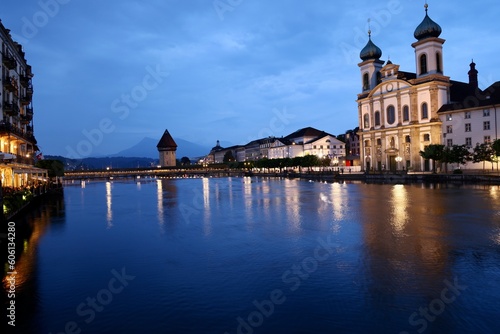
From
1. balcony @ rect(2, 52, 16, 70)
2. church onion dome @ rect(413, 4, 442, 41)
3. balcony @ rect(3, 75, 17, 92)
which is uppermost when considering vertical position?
church onion dome @ rect(413, 4, 442, 41)

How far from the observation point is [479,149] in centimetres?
5247

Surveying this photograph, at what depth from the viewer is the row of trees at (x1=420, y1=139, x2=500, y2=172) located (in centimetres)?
5065

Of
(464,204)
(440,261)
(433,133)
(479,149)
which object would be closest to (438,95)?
(433,133)

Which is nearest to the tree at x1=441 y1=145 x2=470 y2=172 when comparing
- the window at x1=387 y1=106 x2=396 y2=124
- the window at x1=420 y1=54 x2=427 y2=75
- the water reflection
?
the window at x1=387 y1=106 x2=396 y2=124

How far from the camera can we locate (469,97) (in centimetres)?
6384

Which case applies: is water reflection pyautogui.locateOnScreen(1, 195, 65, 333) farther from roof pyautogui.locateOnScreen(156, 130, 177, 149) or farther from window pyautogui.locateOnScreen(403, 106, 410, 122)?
roof pyautogui.locateOnScreen(156, 130, 177, 149)

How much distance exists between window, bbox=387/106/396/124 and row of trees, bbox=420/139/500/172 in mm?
13201

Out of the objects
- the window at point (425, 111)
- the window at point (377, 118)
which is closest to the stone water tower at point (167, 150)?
the window at point (377, 118)

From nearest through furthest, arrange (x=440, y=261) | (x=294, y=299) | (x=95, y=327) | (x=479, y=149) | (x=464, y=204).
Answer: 1. (x=95, y=327)
2. (x=294, y=299)
3. (x=440, y=261)
4. (x=464, y=204)
5. (x=479, y=149)

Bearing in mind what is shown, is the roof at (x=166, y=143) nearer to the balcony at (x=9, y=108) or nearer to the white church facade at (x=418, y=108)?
the white church facade at (x=418, y=108)

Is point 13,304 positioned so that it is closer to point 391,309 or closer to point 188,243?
point 188,243

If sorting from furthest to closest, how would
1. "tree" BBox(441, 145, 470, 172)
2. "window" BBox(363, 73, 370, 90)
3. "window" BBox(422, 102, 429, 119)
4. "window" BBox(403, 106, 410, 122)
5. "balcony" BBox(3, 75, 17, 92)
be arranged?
"window" BBox(363, 73, 370, 90) < "window" BBox(403, 106, 410, 122) < "window" BBox(422, 102, 429, 119) < "tree" BBox(441, 145, 470, 172) < "balcony" BBox(3, 75, 17, 92)

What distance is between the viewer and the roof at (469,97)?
57.9m

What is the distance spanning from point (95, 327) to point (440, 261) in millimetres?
9082
